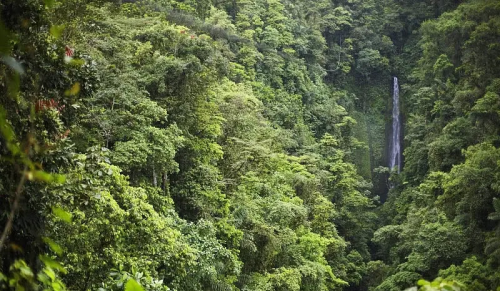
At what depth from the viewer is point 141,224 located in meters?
6.24

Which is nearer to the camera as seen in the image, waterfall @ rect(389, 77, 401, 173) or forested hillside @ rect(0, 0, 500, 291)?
forested hillside @ rect(0, 0, 500, 291)

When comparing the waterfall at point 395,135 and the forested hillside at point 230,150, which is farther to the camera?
the waterfall at point 395,135

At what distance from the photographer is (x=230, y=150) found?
12922mm

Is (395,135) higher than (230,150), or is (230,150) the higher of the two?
(230,150)

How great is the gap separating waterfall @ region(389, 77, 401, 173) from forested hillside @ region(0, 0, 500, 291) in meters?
0.44

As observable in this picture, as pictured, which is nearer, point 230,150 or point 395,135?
point 230,150

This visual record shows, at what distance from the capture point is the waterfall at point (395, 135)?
98.1 ft

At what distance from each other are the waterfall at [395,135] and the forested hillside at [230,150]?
444 millimetres

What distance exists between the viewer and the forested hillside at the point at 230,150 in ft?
11.6

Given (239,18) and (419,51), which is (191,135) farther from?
(419,51)

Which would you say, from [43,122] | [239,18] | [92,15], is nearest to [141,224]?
[43,122]

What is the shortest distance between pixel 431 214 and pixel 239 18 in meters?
13.3

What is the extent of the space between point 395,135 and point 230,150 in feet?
67.0

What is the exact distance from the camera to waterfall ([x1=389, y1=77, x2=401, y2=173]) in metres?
29.9
